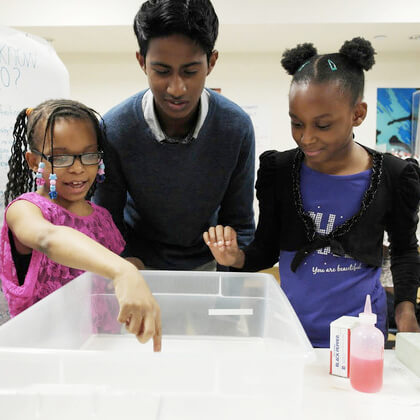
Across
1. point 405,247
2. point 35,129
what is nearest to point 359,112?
point 405,247

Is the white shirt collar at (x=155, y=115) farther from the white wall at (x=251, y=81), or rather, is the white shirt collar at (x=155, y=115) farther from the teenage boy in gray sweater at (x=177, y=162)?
the white wall at (x=251, y=81)

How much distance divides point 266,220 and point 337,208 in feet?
0.61

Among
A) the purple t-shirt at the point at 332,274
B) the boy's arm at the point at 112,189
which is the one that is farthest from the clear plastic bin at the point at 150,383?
the boy's arm at the point at 112,189

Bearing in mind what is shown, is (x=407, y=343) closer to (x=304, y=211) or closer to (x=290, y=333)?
(x=290, y=333)

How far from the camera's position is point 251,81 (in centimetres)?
312

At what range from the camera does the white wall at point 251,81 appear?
3.07 metres

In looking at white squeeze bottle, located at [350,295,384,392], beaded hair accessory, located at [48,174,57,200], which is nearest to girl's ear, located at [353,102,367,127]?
white squeeze bottle, located at [350,295,384,392]

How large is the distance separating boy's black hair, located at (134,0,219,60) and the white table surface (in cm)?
75

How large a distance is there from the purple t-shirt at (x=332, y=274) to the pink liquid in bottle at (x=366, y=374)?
308mm

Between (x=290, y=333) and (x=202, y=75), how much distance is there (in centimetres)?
64

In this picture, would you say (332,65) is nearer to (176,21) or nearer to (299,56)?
(299,56)

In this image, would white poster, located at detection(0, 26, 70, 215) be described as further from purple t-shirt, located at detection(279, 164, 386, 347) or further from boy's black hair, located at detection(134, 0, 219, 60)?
purple t-shirt, located at detection(279, 164, 386, 347)

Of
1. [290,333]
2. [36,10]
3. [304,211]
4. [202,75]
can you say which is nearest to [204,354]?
[290,333]

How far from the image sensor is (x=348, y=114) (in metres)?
0.94
